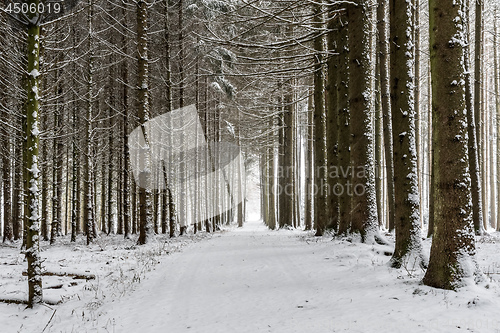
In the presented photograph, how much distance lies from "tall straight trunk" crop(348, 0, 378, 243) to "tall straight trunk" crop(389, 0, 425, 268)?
257 cm

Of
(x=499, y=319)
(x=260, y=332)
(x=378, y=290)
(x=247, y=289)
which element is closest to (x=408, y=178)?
(x=378, y=290)

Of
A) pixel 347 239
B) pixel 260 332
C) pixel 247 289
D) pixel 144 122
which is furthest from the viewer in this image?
pixel 144 122

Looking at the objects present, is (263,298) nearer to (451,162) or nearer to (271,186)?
(451,162)

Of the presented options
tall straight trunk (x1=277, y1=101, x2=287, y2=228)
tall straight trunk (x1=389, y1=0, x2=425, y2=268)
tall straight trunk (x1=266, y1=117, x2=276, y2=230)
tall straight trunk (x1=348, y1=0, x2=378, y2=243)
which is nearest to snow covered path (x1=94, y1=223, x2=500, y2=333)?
tall straight trunk (x1=389, y1=0, x2=425, y2=268)

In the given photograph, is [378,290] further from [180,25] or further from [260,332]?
[180,25]

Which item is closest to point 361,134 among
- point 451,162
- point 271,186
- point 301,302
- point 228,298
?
point 451,162

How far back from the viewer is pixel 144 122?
1254cm

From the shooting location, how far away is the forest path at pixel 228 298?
4.09 meters

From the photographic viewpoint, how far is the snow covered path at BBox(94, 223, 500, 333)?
145 inches

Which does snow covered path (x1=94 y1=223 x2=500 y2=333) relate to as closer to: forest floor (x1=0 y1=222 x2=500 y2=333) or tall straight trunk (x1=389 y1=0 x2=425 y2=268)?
forest floor (x1=0 y1=222 x2=500 y2=333)

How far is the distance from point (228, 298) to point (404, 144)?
4370 millimetres

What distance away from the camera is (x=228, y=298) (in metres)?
5.25

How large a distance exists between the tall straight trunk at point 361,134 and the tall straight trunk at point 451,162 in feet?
14.5

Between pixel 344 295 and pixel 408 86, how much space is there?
13.7 ft
